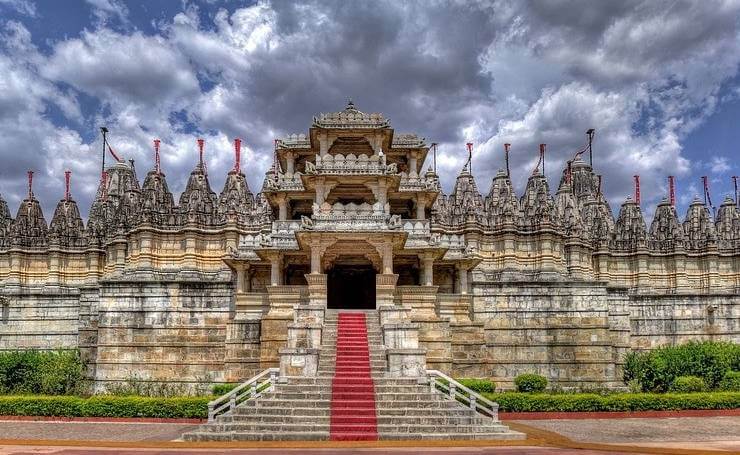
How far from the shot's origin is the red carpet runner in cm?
1811

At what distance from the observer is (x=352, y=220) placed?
26.8 metres

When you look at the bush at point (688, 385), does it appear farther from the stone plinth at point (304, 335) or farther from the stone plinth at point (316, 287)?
the stone plinth at point (304, 335)

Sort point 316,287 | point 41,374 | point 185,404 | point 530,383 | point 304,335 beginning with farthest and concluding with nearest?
point 41,374 < point 530,383 < point 316,287 < point 304,335 < point 185,404

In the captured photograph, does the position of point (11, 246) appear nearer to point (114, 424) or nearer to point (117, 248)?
point (117, 248)

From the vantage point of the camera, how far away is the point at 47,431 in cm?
2083

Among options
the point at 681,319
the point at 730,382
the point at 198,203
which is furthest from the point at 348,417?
the point at 681,319

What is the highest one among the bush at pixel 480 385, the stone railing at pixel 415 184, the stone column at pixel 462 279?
the stone railing at pixel 415 184

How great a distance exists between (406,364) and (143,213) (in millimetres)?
25397

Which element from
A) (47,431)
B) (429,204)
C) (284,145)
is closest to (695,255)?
(429,204)

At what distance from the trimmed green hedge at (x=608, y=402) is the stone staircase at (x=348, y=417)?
4480 millimetres

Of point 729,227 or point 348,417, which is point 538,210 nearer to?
point 729,227

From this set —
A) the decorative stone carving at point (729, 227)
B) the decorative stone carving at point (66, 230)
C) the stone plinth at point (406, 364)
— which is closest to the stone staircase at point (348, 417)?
the stone plinth at point (406, 364)

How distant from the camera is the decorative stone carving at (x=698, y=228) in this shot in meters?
45.0

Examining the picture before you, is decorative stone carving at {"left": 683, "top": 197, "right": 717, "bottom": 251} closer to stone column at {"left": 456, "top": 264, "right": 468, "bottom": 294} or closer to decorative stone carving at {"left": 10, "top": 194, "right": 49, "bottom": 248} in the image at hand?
stone column at {"left": 456, "top": 264, "right": 468, "bottom": 294}
